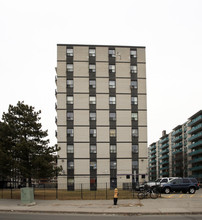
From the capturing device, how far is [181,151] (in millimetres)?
132000

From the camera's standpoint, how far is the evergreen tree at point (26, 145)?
3281 cm

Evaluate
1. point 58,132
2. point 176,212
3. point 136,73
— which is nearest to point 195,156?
→ point 136,73

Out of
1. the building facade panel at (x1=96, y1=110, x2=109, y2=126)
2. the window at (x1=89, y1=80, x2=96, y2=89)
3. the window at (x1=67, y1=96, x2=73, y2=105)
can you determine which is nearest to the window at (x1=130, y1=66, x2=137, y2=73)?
the window at (x1=89, y1=80, x2=96, y2=89)

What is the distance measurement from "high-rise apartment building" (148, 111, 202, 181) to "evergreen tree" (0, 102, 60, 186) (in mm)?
71148

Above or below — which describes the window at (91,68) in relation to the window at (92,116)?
above

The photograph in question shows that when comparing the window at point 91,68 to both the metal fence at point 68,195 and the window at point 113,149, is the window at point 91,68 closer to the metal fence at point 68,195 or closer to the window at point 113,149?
the window at point 113,149

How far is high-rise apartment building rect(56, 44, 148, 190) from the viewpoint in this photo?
61.8 m

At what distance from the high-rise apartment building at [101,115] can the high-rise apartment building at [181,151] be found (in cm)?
4016

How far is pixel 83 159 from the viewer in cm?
6225

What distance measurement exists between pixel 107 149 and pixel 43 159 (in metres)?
30.8

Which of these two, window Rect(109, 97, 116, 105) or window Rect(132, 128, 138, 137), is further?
window Rect(109, 97, 116, 105)

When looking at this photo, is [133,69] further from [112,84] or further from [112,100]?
[112,100]

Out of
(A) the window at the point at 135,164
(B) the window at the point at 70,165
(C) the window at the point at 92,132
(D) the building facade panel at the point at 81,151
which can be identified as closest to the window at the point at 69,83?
(C) the window at the point at 92,132

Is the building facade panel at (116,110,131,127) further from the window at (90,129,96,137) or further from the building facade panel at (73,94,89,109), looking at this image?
the building facade panel at (73,94,89,109)
